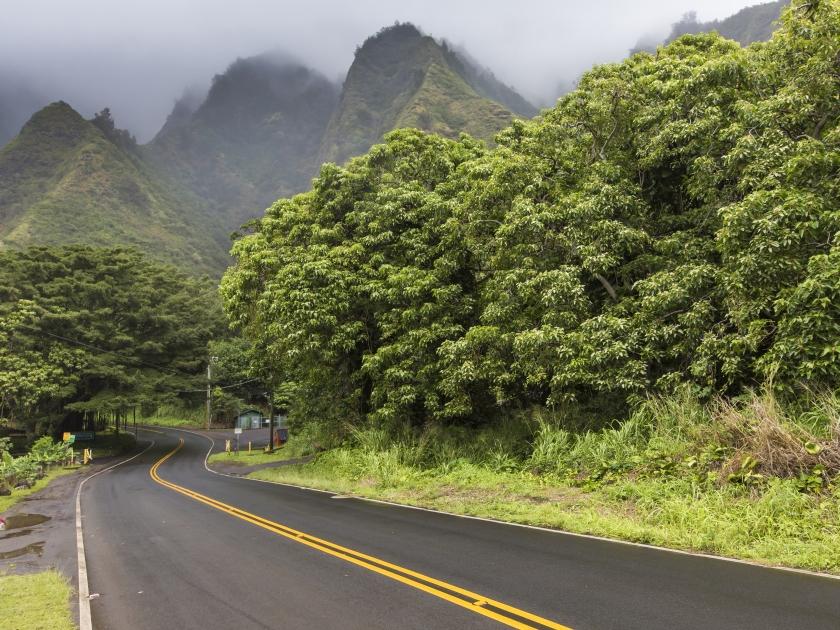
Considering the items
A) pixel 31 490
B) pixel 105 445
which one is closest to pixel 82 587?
pixel 31 490

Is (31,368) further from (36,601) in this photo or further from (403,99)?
(403,99)

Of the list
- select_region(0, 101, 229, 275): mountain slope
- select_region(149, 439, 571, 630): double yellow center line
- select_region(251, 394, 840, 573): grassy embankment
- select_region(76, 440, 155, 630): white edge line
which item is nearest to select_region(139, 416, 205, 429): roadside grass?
select_region(0, 101, 229, 275): mountain slope

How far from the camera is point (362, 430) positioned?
752 inches

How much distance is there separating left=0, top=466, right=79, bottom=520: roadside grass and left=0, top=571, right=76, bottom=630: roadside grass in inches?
504

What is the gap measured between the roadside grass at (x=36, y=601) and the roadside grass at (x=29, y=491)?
1281 cm

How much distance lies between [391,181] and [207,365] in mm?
37491

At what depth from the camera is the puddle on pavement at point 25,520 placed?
44.8ft

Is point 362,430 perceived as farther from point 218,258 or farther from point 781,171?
point 218,258

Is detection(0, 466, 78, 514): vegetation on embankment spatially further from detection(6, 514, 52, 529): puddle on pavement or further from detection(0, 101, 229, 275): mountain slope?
detection(0, 101, 229, 275): mountain slope

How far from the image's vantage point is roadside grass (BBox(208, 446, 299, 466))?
108 ft

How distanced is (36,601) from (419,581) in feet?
14.9

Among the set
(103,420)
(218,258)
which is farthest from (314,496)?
(218,258)

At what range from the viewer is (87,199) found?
99750mm

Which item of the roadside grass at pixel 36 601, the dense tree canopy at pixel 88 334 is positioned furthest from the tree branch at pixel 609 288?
the dense tree canopy at pixel 88 334
